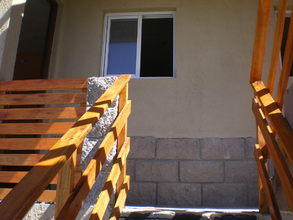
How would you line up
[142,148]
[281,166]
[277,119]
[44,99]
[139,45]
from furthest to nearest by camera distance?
[139,45] → [142,148] → [44,99] → [277,119] → [281,166]

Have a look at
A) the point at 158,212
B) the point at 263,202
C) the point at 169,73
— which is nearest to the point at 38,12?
the point at 169,73

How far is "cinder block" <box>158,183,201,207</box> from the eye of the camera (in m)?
3.80

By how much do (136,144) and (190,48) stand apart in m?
1.67

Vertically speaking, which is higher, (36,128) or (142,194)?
(36,128)

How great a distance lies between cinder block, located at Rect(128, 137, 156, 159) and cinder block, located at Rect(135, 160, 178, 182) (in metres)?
0.08

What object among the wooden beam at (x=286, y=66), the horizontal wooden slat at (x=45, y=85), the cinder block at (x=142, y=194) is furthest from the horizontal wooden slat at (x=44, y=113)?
the cinder block at (x=142, y=194)

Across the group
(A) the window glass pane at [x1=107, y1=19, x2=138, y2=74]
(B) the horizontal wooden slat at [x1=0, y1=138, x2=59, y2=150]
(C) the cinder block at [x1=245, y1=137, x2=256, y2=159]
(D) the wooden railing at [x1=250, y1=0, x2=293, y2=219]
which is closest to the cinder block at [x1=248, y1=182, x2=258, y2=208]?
(C) the cinder block at [x1=245, y1=137, x2=256, y2=159]

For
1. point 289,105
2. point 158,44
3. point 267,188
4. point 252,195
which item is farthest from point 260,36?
point 158,44

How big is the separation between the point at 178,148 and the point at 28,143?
6.81 ft

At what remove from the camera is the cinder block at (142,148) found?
4074 millimetres

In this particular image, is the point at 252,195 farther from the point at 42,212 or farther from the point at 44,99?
the point at 44,99

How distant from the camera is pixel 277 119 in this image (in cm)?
173

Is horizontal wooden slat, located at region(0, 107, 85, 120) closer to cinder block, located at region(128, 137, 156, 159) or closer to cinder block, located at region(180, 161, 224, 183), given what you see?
cinder block, located at region(128, 137, 156, 159)

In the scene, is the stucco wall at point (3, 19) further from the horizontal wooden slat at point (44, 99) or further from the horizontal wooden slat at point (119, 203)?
the horizontal wooden slat at point (119, 203)
